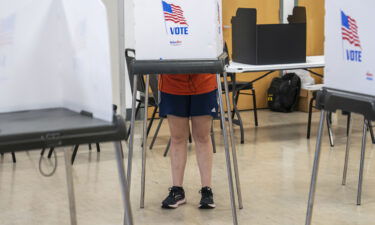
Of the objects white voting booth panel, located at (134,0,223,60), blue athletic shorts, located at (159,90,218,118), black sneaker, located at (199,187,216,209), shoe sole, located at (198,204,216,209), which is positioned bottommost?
shoe sole, located at (198,204,216,209)

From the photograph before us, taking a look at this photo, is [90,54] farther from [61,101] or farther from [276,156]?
[276,156]

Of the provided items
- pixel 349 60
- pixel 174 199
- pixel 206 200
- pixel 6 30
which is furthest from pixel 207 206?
pixel 6 30

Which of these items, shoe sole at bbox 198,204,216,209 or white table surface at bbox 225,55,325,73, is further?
white table surface at bbox 225,55,325,73

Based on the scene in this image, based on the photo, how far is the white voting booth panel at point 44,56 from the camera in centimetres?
198

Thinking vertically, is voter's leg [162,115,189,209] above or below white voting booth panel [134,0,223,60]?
below

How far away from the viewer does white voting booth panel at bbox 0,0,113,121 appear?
1.98m

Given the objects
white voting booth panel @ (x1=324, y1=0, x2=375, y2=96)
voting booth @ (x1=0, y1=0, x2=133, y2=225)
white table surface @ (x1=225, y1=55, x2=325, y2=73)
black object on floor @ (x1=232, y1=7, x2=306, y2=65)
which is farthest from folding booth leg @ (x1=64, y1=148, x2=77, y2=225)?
black object on floor @ (x1=232, y1=7, x2=306, y2=65)

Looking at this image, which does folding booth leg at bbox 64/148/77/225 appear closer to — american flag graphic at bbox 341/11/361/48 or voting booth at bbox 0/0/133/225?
voting booth at bbox 0/0/133/225

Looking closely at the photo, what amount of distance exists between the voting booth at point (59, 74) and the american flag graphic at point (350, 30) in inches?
34.5

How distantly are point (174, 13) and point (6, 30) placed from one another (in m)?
0.93

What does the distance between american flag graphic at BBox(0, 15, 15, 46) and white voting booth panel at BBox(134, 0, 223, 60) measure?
A: 0.82 m

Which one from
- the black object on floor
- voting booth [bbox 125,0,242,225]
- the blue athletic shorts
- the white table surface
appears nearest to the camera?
voting booth [bbox 125,0,242,225]

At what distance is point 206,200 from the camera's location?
3367 millimetres

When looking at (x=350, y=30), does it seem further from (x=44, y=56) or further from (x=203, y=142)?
(x=203, y=142)
